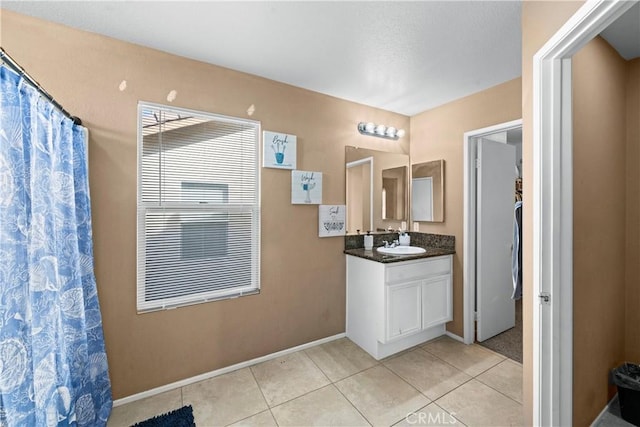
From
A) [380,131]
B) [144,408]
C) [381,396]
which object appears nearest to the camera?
[144,408]

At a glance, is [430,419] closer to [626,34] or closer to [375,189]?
[375,189]

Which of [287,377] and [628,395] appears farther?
[287,377]

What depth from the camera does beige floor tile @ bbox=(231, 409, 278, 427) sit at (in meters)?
1.70

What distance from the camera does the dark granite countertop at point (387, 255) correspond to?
2445mm

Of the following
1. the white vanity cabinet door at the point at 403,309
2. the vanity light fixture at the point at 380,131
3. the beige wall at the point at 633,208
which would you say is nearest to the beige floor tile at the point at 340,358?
the white vanity cabinet door at the point at 403,309

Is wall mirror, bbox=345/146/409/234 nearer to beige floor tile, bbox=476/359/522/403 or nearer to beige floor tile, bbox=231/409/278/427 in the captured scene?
beige floor tile, bbox=476/359/522/403

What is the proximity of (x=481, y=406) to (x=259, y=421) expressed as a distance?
1515 mm

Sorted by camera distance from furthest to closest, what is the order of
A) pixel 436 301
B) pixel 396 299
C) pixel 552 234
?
pixel 436 301, pixel 396 299, pixel 552 234

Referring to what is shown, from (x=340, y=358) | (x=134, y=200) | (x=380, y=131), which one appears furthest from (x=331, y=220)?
(x=134, y=200)

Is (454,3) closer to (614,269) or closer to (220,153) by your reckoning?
(220,153)

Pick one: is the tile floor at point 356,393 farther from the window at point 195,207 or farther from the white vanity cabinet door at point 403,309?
the window at point 195,207

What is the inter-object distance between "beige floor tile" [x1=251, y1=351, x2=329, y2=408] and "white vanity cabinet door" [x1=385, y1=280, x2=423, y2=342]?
0.71 meters

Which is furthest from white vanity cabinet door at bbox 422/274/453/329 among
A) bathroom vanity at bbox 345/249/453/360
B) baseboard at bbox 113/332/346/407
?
baseboard at bbox 113/332/346/407

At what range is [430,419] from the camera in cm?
174
